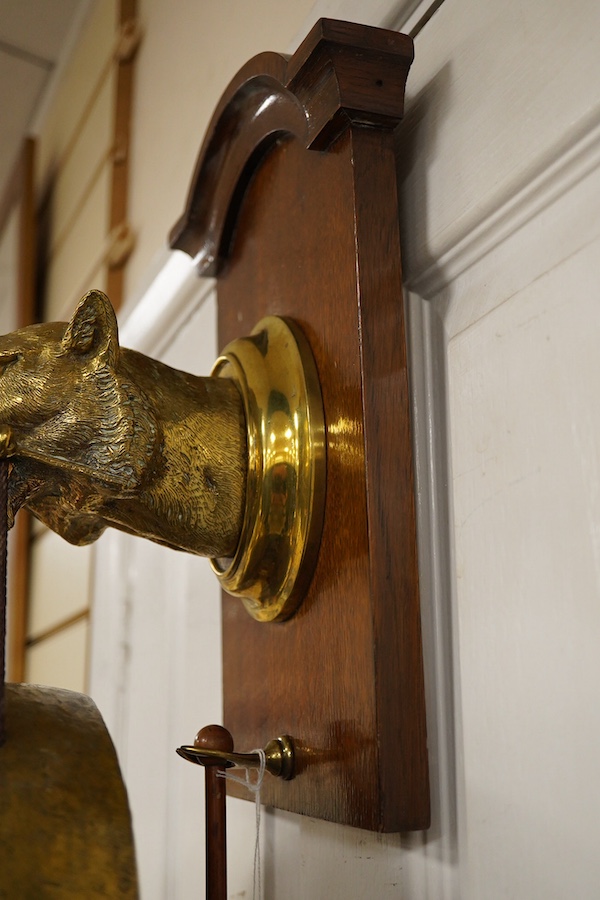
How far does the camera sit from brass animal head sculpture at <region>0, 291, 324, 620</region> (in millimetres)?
374

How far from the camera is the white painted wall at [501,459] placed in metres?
0.30

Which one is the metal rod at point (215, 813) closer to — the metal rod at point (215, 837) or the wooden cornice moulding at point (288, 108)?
the metal rod at point (215, 837)

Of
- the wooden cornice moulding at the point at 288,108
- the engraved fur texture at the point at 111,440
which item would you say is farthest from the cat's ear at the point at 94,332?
the wooden cornice moulding at the point at 288,108

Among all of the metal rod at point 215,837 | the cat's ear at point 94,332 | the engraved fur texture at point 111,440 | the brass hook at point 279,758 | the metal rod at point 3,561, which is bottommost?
the metal rod at point 215,837

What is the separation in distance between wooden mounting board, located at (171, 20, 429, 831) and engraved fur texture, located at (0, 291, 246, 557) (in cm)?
5

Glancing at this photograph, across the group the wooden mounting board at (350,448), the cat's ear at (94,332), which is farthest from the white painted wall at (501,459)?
the cat's ear at (94,332)

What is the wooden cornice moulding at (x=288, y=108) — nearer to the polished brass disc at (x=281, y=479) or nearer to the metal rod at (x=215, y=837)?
the polished brass disc at (x=281, y=479)

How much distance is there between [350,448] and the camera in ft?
1.22

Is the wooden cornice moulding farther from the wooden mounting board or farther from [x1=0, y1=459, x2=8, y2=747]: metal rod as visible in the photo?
[x1=0, y1=459, x2=8, y2=747]: metal rod

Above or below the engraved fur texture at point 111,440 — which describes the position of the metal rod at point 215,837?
below

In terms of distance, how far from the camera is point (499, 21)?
14.5 inches

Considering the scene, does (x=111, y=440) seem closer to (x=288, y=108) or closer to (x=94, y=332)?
(x=94, y=332)

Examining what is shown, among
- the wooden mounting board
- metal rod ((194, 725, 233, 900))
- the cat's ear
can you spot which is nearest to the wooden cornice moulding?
the wooden mounting board

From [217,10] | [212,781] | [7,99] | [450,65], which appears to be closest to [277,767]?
[212,781]
